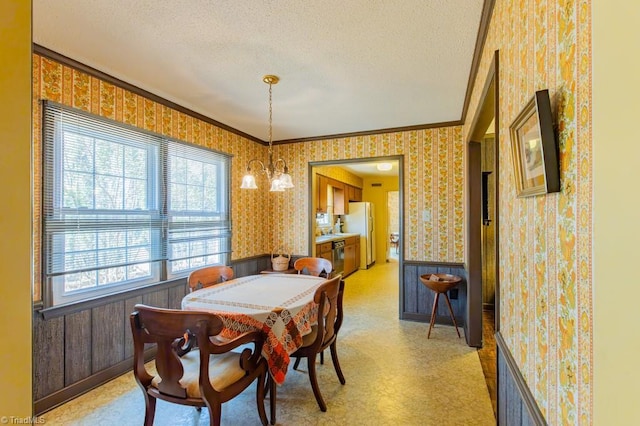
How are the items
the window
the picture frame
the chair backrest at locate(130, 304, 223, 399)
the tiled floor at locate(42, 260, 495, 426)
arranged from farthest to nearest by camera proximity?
1. the window
2. the tiled floor at locate(42, 260, 495, 426)
3. the chair backrest at locate(130, 304, 223, 399)
4. the picture frame

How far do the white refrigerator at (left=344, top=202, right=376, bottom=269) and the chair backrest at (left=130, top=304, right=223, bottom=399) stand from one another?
19.4 ft

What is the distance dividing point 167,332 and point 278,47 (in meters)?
1.87

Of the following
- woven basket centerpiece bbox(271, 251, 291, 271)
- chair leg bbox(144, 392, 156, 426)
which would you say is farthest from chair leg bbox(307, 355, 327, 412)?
woven basket centerpiece bbox(271, 251, 291, 271)

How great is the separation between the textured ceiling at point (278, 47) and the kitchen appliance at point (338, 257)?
3.09 meters

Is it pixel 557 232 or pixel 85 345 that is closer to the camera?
pixel 557 232

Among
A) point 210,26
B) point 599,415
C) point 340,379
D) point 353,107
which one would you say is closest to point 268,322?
point 340,379

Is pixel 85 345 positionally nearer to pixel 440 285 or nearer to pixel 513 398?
pixel 513 398

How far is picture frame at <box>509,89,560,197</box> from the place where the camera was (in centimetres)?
81

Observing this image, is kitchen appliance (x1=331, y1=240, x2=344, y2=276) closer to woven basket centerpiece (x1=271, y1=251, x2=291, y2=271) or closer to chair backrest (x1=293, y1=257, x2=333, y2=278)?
woven basket centerpiece (x1=271, y1=251, x2=291, y2=271)

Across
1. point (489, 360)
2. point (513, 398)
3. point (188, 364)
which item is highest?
point (513, 398)

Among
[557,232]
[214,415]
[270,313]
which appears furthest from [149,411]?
[557,232]

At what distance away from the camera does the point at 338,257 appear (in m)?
5.86

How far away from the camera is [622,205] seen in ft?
1.77

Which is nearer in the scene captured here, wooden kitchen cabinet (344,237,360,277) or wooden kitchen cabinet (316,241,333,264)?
wooden kitchen cabinet (316,241,333,264)
